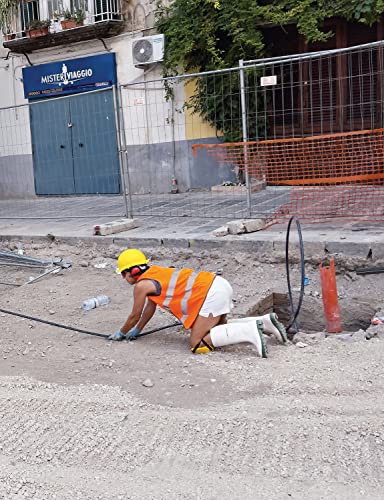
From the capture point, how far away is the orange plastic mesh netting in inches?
350

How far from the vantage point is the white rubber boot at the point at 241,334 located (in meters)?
5.28

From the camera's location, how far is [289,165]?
1002cm

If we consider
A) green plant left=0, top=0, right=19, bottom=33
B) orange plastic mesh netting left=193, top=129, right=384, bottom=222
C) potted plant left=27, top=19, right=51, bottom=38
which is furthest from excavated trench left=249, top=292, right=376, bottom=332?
green plant left=0, top=0, right=19, bottom=33

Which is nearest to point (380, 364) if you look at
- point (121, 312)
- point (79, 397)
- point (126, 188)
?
point (79, 397)

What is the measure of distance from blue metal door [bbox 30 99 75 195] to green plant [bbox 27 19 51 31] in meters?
1.77

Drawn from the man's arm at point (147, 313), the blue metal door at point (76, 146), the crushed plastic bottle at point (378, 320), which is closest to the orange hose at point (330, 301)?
the crushed plastic bottle at point (378, 320)

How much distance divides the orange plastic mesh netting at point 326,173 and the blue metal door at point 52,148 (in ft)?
23.7

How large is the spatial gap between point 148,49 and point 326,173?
6343mm

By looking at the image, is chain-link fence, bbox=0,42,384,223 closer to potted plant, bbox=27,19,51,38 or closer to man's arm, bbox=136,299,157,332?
potted plant, bbox=27,19,51,38

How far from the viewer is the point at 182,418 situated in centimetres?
416

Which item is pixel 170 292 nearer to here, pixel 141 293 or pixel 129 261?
pixel 141 293

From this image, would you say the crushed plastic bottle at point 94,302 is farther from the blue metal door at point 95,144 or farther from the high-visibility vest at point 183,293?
the blue metal door at point 95,144

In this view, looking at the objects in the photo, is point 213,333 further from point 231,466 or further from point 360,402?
point 231,466

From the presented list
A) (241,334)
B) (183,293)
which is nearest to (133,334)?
(183,293)
